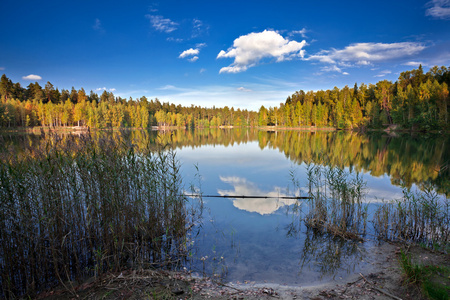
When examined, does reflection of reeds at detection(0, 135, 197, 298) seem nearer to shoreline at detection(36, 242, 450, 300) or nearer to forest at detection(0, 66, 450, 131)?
shoreline at detection(36, 242, 450, 300)

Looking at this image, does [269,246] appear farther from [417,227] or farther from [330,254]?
[417,227]

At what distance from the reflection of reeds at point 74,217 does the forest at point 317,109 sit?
45.6 m

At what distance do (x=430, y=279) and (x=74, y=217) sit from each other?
790 centimetres

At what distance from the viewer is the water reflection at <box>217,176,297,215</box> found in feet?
35.3

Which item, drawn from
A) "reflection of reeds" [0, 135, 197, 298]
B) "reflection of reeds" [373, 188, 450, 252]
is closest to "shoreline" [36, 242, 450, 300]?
"reflection of reeds" [0, 135, 197, 298]

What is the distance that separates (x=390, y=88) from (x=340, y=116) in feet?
55.8

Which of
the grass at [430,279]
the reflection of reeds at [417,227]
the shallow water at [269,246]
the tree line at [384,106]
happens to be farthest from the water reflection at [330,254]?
the tree line at [384,106]

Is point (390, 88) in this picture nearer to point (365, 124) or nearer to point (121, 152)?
point (365, 124)

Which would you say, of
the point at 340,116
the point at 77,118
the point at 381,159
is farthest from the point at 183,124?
the point at 381,159

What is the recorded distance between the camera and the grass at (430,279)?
4.15m

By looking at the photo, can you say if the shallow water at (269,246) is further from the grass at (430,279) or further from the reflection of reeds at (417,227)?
the grass at (430,279)

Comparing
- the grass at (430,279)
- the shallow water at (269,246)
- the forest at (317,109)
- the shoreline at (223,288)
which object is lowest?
the shallow water at (269,246)

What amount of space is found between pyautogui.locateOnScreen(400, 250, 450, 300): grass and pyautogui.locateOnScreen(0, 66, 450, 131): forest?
50.8 metres

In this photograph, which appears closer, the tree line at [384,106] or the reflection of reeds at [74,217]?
the reflection of reeds at [74,217]
